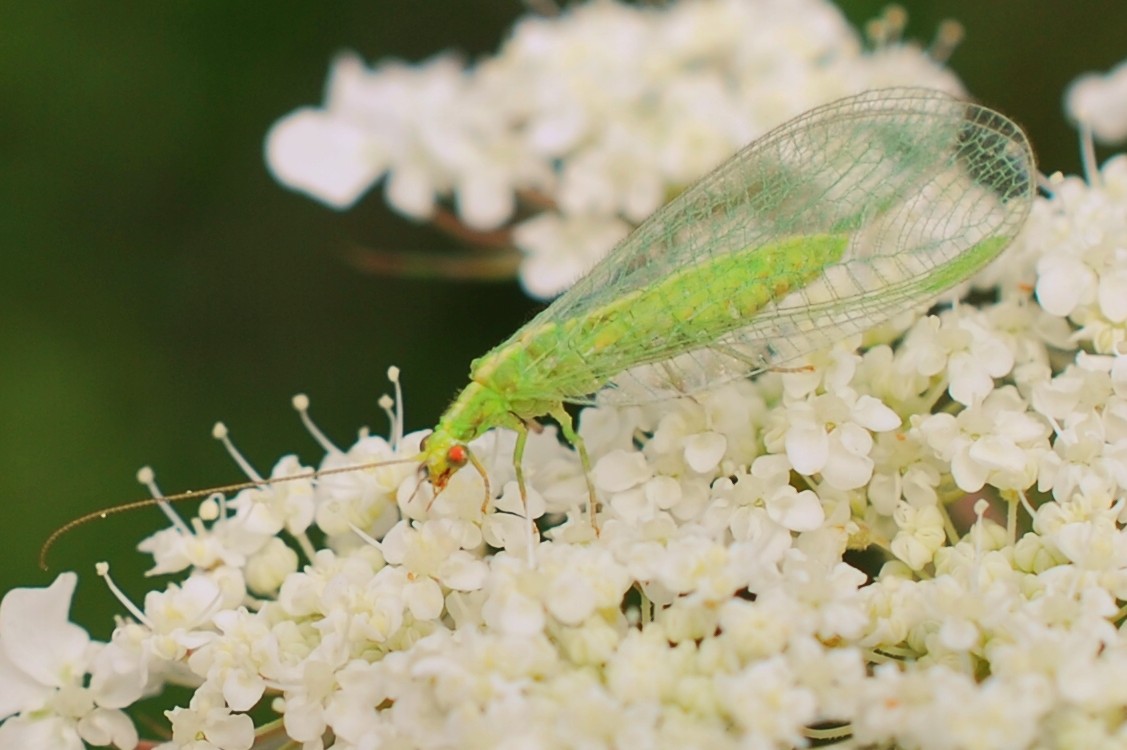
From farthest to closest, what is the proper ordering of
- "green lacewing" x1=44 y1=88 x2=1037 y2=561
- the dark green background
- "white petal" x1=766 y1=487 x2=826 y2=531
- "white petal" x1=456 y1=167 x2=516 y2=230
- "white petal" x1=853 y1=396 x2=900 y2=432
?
the dark green background, "white petal" x1=456 y1=167 x2=516 y2=230, "green lacewing" x1=44 y1=88 x2=1037 y2=561, "white petal" x1=853 y1=396 x2=900 y2=432, "white petal" x1=766 y1=487 x2=826 y2=531

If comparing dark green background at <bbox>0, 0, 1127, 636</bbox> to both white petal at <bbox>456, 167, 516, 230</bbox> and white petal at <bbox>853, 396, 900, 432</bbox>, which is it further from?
white petal at <bbox>853, 396, 900, 432</bbox>

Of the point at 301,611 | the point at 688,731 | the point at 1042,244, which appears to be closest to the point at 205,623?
the point at 301,611

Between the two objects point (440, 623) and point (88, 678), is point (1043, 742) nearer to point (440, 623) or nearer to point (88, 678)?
point (440, 623)

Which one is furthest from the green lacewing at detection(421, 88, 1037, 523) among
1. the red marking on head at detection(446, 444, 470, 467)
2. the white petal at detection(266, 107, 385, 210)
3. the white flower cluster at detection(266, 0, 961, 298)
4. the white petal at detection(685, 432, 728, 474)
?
the white petal at detection(266, 107, 385, 210)

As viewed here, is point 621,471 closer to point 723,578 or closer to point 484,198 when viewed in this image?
point 723,578

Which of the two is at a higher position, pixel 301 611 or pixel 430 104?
pixel 430 104

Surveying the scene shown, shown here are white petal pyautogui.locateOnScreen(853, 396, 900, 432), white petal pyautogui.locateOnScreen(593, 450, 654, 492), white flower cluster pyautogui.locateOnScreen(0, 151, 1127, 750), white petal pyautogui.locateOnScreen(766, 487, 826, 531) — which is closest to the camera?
white flower cluster pyautogui.locateOnScreen(0, 151, 1127, 750)

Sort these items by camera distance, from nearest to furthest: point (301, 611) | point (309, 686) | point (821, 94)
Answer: point (309, 686), point (301, 611), point (821, 94)

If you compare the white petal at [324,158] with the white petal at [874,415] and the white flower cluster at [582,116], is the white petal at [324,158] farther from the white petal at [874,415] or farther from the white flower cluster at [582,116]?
the white petal at [874,415]
